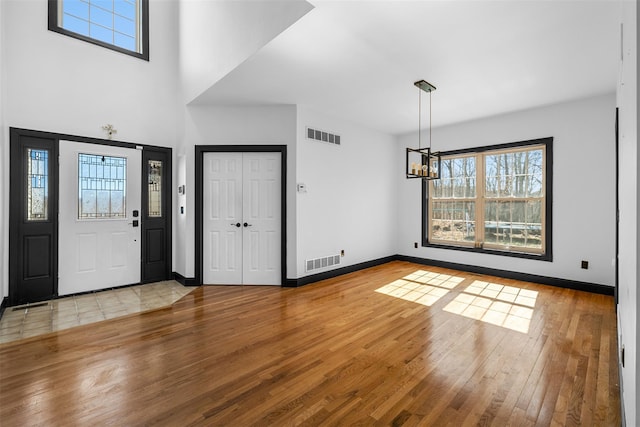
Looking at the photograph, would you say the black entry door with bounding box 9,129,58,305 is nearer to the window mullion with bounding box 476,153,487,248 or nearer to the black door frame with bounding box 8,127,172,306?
the black door frame with bounding box 8,127,172,306

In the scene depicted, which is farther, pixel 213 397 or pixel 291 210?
pixel 291 210

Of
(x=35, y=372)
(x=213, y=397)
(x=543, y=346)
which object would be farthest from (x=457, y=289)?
(x=35, y=372)

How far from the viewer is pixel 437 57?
3182mm

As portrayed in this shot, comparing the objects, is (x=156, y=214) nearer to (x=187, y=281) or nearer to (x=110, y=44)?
(x=187, y=281)

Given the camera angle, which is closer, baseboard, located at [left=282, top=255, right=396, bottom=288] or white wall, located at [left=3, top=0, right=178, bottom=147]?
white wall, located at [left=3, top=0, right=178, bottom=147]

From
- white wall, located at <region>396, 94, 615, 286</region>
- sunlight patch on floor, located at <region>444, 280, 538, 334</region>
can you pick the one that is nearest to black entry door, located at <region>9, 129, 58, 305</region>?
sunlight patch on floor, located at <region>444, 280, 538, 334</region>

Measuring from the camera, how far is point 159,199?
16.6 feet

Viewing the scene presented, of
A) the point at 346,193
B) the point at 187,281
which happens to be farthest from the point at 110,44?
the point at 346,193

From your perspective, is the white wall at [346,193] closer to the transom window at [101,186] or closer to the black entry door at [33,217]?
the transom window at [101,186]

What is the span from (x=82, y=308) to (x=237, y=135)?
10.1 feet

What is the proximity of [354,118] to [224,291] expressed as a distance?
11.9ft

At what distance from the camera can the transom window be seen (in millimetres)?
4328

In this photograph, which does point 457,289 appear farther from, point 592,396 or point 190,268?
point 190,268

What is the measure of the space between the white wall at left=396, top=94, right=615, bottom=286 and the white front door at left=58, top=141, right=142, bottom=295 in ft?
19.8
